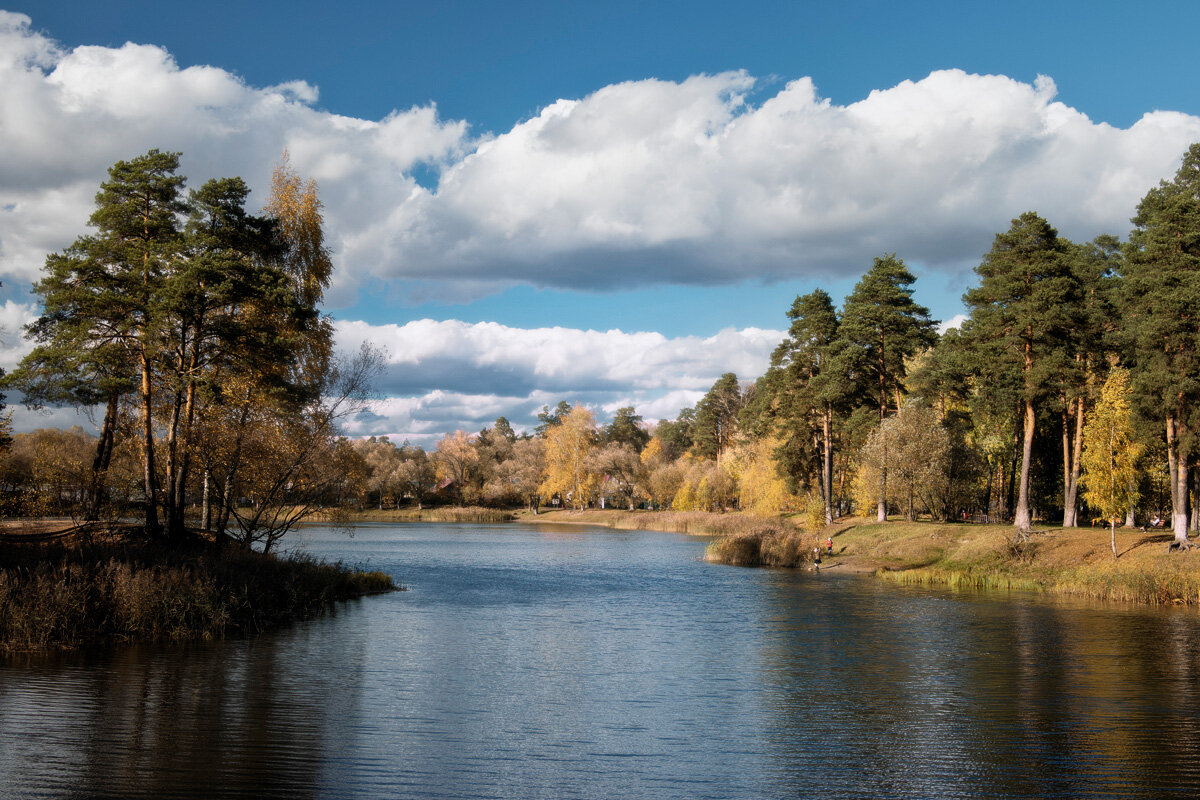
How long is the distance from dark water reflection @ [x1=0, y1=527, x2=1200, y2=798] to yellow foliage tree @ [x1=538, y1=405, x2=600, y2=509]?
3267 inches

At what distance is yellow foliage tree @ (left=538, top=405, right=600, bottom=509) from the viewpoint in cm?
11444

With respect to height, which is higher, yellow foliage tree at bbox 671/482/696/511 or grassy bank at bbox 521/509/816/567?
yellow foliage tree at bbox 671/482/696/511

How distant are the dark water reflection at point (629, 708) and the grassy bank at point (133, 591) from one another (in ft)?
4.69

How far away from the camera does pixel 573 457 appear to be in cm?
11450

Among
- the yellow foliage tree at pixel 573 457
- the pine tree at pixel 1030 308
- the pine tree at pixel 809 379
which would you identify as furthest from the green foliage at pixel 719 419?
the pine tree at pixel 1030 308

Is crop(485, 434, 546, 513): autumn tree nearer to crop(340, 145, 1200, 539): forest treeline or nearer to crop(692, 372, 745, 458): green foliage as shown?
crop(692, 372, 745, 458): green foliage

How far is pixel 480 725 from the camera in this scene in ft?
50.1

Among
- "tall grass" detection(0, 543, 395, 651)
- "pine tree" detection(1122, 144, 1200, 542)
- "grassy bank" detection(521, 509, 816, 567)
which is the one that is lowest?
"grassy bank" detection(521, 509, 816, 567)

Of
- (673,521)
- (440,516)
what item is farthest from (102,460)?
(440,516)

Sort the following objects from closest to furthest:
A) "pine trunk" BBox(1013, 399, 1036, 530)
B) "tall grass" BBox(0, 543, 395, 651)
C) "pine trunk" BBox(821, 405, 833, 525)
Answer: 1. "tall grass" BBox(0, 543, 395, 651)
2. "pine trunk" BBox(1013, 399, 1036, 530)
3. "pine trunk" BBox(821, 405, 833, 525)

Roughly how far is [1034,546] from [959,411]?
25582mm

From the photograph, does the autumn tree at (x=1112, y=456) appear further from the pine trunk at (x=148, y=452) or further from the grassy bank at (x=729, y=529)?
the pine trunk at (x=148, y=452)

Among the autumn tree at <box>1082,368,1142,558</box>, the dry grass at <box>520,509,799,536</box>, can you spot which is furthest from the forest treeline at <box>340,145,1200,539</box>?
the dry grass at <box>520,509,799,536</box>

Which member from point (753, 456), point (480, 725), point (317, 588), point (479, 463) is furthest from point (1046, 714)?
point (479, 463)
